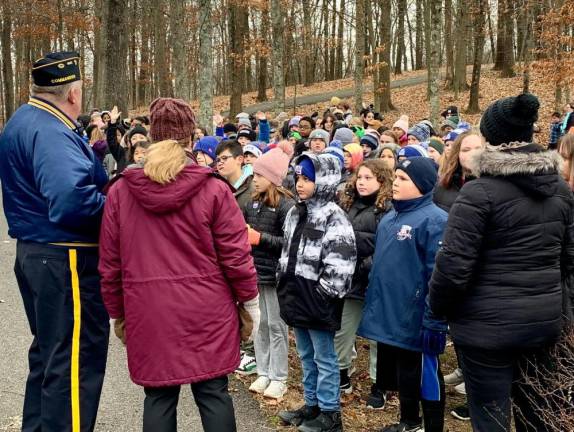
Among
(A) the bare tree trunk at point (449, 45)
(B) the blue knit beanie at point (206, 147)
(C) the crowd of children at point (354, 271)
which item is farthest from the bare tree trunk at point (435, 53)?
(A) the bare tree trunk at point (449, 45)

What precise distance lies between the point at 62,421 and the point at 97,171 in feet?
4.83

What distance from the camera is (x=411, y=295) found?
413cm

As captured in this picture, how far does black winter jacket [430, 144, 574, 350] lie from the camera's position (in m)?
3.15

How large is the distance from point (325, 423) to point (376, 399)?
0.81 m

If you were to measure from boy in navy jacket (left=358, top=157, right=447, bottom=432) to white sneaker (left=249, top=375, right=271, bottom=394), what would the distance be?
4.15 ft

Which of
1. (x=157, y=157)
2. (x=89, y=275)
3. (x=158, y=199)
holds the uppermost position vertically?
(x=157, y=157)

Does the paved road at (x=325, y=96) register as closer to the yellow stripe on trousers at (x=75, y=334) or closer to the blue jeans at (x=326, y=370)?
the blue jeans at (x=326, y=370)

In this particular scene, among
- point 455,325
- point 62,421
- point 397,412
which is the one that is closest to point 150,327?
point 62,421

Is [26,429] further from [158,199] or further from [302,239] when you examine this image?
[302,239]

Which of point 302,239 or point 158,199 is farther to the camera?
point 302,239

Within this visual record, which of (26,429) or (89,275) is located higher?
(89,275)

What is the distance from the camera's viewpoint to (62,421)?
355cm

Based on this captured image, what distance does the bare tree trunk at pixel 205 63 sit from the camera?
501 inches

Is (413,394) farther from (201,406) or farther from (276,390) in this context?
(201,406)
